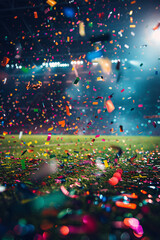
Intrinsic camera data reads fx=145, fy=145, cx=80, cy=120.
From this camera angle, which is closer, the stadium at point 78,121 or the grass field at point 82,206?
the grass field at point 82,206

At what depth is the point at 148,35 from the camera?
35.4ft

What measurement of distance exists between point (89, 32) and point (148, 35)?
4.41 metres

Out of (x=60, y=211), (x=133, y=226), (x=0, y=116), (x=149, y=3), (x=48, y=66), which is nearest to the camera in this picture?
(x=133, y=226)

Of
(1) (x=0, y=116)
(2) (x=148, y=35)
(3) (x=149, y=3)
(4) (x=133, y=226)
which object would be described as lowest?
(4) (x=133, y=226)

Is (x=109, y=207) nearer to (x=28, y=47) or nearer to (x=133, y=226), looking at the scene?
(x=133, y=226)

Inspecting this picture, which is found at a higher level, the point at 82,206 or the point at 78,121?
the point at 78,121

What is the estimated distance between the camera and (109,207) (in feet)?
4.15

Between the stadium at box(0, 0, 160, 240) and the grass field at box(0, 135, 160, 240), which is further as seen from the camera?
the stadium at box(0, 0, 160, 240)

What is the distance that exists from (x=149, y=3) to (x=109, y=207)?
373 inches

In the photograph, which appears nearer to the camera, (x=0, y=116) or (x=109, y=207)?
(x=109, y=207)

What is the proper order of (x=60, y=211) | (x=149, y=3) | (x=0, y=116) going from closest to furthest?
1. (x=60, y=211)
2. (x=149, y=3)
3. (x=0, y=116)

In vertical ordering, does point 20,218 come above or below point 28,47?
below

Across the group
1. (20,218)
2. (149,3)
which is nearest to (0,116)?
(149,3)

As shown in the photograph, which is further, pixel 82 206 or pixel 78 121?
pixel 78 121
